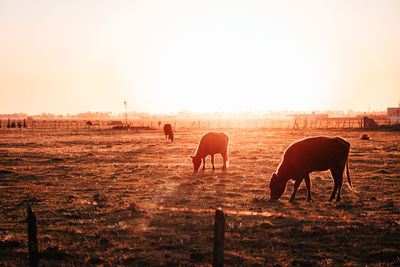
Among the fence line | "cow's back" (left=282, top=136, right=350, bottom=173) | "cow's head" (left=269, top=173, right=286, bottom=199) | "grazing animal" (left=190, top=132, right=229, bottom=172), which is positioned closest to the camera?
"cow's back" (left=282, top=136, right=350, bottom=173)

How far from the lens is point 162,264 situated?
5.90 meters

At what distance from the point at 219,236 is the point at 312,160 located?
6698mm

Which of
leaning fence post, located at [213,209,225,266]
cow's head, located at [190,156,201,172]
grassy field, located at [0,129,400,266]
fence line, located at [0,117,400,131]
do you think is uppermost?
fence line, located at [0,117,400,131]

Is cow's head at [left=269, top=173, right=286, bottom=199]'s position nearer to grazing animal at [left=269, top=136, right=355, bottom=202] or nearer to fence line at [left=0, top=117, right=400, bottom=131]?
grazing animal at [left=269, top=136, right=355, bottom=202]

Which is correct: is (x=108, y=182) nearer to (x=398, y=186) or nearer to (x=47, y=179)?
(x=47, y=179)

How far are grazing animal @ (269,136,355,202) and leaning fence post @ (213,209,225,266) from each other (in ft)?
20.0

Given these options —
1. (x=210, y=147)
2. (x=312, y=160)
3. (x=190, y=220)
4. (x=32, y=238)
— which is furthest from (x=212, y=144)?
(x=32, y=238)

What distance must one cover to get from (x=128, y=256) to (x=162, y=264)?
0.89 meters

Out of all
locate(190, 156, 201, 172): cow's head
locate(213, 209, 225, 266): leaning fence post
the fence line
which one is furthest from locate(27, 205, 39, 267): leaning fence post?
the fence line

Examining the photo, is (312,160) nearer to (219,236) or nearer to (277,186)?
(277,186)

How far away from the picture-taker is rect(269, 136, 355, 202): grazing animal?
968 centimetres

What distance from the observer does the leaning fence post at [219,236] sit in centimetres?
406

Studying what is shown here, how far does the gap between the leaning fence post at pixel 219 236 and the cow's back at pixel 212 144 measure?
482 inches

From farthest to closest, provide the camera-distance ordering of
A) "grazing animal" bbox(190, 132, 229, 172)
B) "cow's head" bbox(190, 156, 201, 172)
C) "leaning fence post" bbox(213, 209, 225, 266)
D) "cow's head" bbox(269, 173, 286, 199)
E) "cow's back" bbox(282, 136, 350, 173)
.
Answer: "grazing animal" bbox(190, 132, 229, 172)
"cow's head" bbox(190, 156, 201, 172)
"cow's head" bbox(269, 173, 286, 199)
"cow's back" bbox(282, 136, 350, 173)
"leaning fence post" bbox(213, 209, 225, 266)
